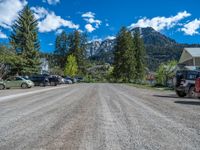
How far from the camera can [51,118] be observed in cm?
955

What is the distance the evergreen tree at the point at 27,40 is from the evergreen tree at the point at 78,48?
4490 cm

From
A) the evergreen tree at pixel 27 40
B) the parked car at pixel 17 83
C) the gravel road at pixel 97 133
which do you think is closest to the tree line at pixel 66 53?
the evergreen tree at pixel 27 40

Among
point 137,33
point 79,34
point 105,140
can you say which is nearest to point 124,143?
point 105,140

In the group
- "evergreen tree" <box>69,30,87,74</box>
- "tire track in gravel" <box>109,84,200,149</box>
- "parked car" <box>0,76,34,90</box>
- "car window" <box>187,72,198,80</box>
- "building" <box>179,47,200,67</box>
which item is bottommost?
"tire track in gravel" <box>109,84,200,149</box>

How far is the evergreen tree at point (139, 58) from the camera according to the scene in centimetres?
9291

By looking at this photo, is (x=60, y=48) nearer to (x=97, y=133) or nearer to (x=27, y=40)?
(x=27, y=40)

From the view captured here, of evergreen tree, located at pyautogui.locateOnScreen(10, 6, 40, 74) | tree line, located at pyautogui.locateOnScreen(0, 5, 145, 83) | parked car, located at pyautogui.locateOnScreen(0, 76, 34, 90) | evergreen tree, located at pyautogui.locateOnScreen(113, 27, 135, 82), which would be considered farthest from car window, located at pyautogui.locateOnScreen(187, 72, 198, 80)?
evergreen tree, located at pyautogui.locateOnScreen(113, 27, 135, 82)

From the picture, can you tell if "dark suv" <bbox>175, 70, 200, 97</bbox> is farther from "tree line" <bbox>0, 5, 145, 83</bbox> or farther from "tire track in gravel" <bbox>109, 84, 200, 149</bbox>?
"tree line" <bbox>0, 5, 145, 83</bbox>

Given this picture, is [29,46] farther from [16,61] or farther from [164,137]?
[164,137]

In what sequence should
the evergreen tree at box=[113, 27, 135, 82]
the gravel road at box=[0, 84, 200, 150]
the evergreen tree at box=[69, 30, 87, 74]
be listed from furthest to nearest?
the evergreen tree at box=[69, 30, 87, 74] < the evergreen tree at box=[113, 27, 135, 82] < the gravel road at box=[0, 84, 200, 150]

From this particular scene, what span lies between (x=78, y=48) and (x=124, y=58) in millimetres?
23366

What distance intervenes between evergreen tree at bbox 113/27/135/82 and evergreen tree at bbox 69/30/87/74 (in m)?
18.2

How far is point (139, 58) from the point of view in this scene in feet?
313

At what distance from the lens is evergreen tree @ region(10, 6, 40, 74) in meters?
57.0
